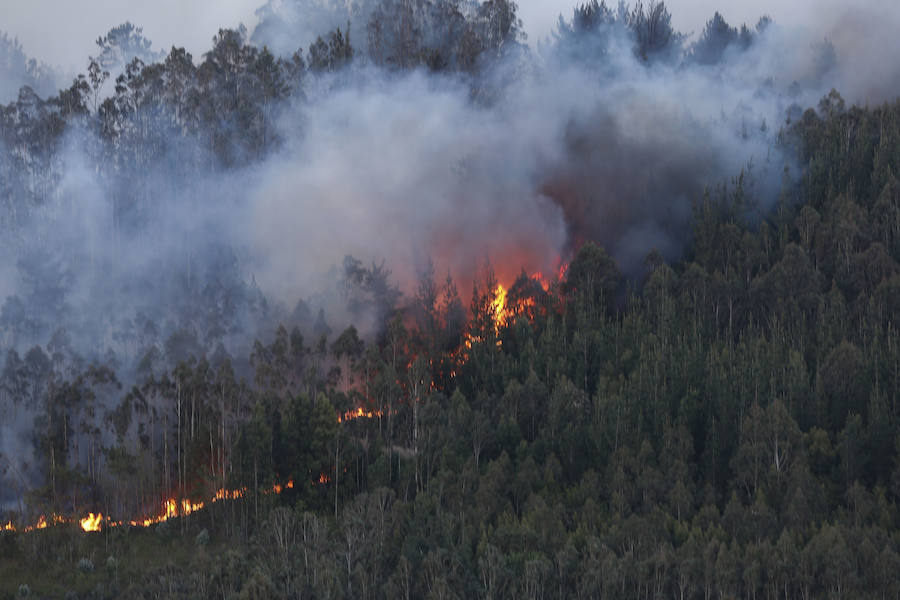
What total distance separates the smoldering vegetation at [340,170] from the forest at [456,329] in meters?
0.37

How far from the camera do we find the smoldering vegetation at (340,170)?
95938mm

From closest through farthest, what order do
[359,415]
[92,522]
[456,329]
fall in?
[92,522], [359,415], [456,329]

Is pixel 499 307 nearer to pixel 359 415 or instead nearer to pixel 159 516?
pixel 359 415

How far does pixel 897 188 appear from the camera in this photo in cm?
9006

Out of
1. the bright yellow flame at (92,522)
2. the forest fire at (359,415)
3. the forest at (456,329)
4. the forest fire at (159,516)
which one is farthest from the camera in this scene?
the forest fire at (359,415)

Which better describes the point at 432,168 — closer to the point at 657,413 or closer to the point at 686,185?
the point at 686,185

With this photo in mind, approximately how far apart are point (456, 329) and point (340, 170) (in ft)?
78.3

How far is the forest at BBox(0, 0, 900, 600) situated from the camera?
62800 mm

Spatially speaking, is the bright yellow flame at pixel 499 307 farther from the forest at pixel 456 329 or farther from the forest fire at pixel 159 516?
the forest fire at pixel 159 516

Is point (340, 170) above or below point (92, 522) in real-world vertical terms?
above

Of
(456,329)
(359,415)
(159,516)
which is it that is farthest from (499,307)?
(159,516)

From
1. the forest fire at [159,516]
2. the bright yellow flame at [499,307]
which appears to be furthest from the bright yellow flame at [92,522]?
the bright yellow flame at [499,307]

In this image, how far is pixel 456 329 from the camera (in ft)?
301

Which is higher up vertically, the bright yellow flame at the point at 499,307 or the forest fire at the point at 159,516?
the bright yellow flame at the point at 499,307
